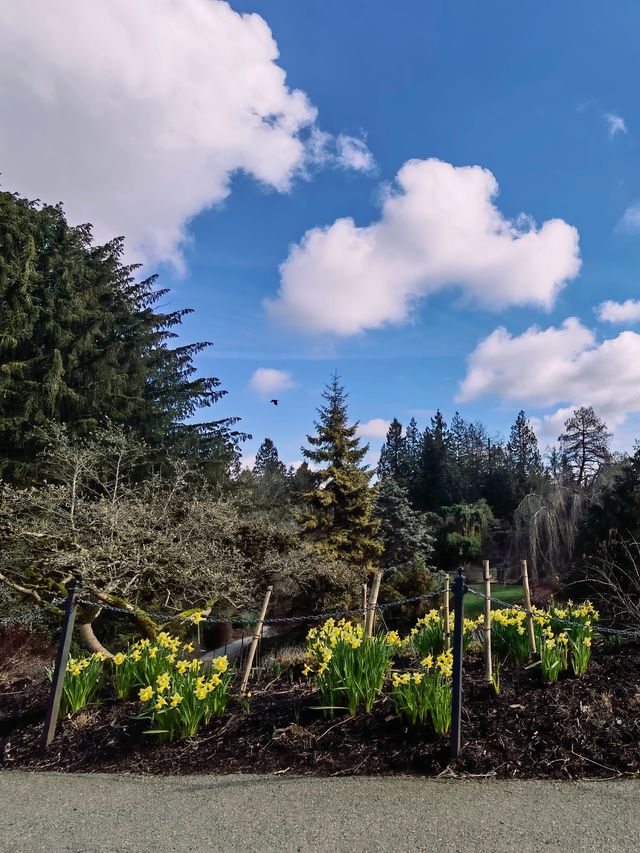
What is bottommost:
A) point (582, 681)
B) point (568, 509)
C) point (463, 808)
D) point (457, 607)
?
point (463, 808)

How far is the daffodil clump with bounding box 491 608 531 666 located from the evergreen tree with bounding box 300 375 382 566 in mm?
11834

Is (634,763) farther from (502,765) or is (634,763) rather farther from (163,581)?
(163,581)

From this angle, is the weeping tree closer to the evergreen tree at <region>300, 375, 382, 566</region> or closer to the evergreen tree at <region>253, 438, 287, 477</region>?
the evergreen tree at <region>300, 375, 382, 566</region>

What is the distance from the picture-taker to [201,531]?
9.96 metres

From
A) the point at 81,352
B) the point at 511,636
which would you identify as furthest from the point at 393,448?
the point at 511,636

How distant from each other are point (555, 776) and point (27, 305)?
16.1m

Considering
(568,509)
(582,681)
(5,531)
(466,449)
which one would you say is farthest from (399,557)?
(466,449)

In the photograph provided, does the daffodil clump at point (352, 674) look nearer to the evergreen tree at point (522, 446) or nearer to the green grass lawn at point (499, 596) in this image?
the green grass lawn at point (499, 596)

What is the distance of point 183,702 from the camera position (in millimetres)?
3746

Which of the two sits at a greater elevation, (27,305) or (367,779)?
(27,305)

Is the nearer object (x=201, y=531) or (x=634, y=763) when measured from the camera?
(x=634, y=763)

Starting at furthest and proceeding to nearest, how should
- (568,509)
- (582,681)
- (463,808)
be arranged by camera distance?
(568,509)
(582,681)
(463,808)

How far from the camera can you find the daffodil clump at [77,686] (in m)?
4.39

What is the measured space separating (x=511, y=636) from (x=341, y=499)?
14.2 m
